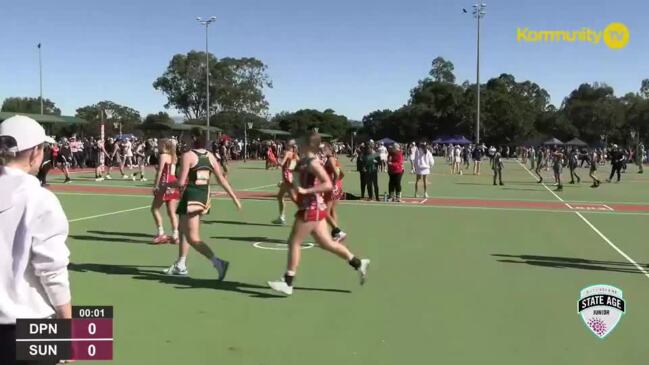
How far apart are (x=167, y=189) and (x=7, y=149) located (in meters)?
7.59

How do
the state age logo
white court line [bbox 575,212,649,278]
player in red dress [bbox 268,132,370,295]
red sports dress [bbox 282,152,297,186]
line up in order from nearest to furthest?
the state age logo, player in red dress [bbox 268,132,370,295], white court line [bbox 575,212,649,278], red sports dress [bbox 282,152,297,186]

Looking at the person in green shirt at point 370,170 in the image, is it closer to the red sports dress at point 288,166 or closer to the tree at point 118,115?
the red sports dress at point 288,166

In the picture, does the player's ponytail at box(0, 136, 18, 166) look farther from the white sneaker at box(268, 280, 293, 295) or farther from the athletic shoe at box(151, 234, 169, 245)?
the athletic shoe at box(151, 234, 169, 245)

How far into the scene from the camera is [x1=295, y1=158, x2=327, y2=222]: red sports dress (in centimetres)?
656

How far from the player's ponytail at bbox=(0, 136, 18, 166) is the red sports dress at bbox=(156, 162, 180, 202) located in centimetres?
750

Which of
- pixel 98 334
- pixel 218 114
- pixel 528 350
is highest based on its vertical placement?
pixel 218 114

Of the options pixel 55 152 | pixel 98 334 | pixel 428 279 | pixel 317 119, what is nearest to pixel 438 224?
pixel 428 279

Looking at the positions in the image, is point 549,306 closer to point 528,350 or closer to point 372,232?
point 528,350

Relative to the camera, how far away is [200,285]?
23.6 feet

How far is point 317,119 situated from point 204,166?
110 m

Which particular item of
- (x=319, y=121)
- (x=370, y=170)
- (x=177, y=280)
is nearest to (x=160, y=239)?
(x=177, y=280)

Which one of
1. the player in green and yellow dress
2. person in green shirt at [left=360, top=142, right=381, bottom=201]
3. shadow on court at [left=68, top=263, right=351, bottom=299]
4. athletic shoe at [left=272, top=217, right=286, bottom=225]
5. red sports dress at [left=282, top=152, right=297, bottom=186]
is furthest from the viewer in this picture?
person in green shirt at [left=360, top=142, right=381, bottom=201]

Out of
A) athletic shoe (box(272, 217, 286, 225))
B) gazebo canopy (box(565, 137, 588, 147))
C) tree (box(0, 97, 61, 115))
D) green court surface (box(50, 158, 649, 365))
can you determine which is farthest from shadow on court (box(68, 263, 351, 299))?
tree (box(0, 97, 61, 115))

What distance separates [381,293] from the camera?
6.91 m
